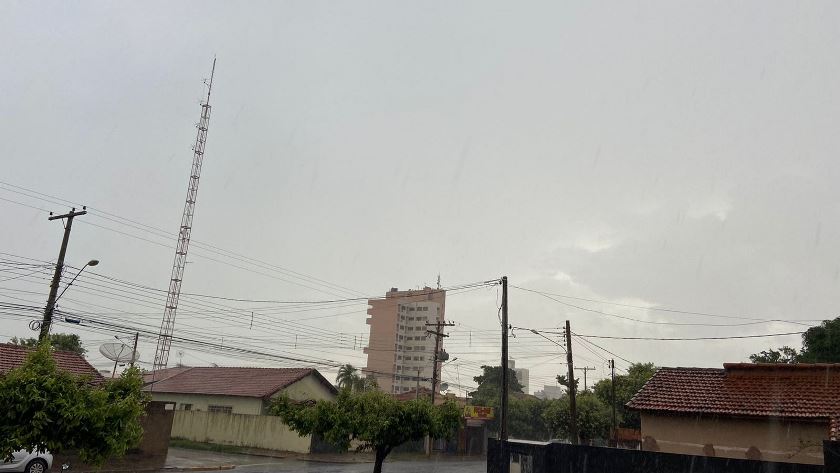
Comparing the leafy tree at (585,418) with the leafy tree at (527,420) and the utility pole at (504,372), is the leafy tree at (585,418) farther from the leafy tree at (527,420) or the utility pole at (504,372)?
the utility pole at (504,372)

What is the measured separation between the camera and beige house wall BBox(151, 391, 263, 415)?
40062 millimetres

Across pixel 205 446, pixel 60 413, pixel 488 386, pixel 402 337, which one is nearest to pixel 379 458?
pixel 60 413

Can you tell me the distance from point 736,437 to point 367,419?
13.9 meters

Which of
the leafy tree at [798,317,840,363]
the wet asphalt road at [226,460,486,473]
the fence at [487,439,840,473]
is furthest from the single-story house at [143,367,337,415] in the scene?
the leafy tree at [798,317,840,363]

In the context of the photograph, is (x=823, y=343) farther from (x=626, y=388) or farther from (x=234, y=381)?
(x=234, y=381)

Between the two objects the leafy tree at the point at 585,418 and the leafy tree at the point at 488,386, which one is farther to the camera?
the leafy tree at the point at 488,386

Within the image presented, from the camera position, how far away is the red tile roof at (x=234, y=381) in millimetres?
41312

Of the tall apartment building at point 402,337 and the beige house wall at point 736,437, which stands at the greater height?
the tall apartment building at point 402,337

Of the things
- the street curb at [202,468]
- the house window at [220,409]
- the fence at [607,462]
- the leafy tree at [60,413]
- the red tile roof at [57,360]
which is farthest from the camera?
the house window at [220,409]

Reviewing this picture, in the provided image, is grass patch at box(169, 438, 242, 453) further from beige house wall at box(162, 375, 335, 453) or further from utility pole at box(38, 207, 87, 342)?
utility pole at box(38, 207, 87, 342)

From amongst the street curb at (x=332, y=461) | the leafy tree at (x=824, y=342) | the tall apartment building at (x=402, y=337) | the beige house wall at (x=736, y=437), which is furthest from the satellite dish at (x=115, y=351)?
the tall apartment building at (x=402, y=337)

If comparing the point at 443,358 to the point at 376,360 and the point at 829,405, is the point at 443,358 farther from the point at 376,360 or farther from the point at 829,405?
the point at 376,360

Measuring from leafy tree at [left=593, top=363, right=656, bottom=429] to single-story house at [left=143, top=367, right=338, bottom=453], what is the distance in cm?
2546

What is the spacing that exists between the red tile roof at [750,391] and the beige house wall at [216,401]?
2602 cm
